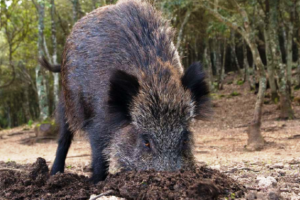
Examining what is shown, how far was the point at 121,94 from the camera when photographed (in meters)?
3.73

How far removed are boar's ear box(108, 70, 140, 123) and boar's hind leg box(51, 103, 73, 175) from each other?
2.01 m

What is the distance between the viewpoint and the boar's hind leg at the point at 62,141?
18.5ft

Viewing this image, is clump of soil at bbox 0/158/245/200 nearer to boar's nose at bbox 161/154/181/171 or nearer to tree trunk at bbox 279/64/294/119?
boar's nose at bbox 161/154/181/171

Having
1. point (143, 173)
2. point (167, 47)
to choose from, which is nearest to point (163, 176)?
point (143, 173)

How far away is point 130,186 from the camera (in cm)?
304

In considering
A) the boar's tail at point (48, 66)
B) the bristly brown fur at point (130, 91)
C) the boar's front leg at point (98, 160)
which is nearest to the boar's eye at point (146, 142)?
the bristly brown fur at point (130, 91)

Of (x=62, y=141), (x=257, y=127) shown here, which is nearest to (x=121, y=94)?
(x=62, y=141)

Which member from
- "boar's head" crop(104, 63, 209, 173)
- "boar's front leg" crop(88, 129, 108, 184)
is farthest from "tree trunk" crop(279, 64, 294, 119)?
"boar's front leg" crop(88, 129, 108, 184)

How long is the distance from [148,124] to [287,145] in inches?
283

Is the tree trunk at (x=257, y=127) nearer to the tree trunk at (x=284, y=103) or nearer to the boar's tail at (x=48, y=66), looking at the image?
the tree trunk at (x=284, y=103)

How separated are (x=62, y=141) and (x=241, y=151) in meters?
5.01

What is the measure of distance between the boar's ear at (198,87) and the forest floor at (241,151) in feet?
0.65

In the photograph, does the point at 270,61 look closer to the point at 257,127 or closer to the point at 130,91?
the point at 257,127

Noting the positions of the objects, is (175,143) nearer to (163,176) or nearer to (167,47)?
(163,176)
